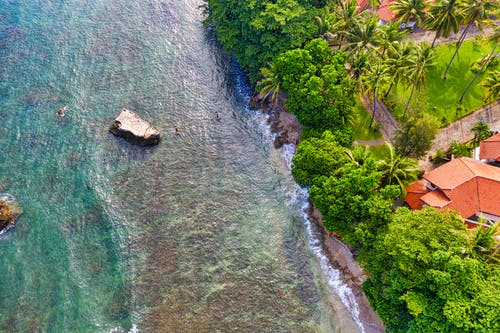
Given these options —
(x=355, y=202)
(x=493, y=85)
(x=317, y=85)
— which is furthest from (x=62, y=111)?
(x=493, y=85)

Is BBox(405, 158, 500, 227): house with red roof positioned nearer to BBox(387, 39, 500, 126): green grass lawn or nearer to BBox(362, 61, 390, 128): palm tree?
BBox(387, 39, 500, 126): green grass lawn

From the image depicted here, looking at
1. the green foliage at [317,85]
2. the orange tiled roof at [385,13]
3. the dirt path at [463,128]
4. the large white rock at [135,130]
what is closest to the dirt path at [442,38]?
the orange tiled roof at [385,13]

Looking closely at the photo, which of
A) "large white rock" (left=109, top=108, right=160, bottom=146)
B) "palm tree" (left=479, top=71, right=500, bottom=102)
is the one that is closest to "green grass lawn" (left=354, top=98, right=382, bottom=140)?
"palm tree" (left=479, top=71, right=500, bottom=102)

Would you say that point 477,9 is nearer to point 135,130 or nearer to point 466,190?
point 466,190

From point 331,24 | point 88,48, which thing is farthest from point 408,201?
point 88,48

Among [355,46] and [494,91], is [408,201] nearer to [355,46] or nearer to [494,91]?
[494,91]
